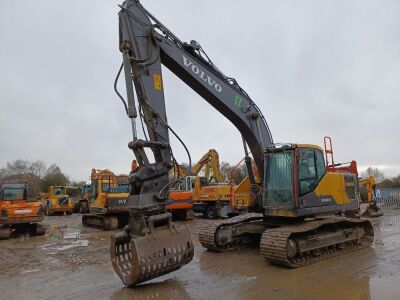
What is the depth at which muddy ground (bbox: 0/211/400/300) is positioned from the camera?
5.55 meters

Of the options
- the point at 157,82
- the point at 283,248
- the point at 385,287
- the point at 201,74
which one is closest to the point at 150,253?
the point at 283,248

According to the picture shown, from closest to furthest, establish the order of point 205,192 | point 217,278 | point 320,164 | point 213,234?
point 217,278 < point 320,164 < point 213,234 < point 205,192

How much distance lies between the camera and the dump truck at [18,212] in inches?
507

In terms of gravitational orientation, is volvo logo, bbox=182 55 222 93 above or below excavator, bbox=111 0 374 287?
above

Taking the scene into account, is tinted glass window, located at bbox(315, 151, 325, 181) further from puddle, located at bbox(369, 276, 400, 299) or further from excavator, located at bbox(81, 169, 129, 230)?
excavator, located at bbox(81, 169, 129, 230)

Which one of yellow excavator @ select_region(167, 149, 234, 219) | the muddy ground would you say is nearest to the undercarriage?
the muddy ground

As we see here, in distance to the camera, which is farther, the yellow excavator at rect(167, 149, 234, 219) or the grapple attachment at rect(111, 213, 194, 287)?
the yellow excavator at rect(167, 149, 234, 219)

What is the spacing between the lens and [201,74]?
300 inches

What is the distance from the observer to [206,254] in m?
8.48

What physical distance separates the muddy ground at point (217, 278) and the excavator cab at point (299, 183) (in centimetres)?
108

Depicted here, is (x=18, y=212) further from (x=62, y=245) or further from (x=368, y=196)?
(x=368, y=196)

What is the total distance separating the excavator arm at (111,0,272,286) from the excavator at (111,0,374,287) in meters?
0.02

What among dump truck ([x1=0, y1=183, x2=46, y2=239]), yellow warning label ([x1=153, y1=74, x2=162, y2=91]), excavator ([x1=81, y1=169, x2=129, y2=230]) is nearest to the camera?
yellow warning label ([x1=153, y1=74, x2=162, y2=91])

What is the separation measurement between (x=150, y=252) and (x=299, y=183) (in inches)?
142
